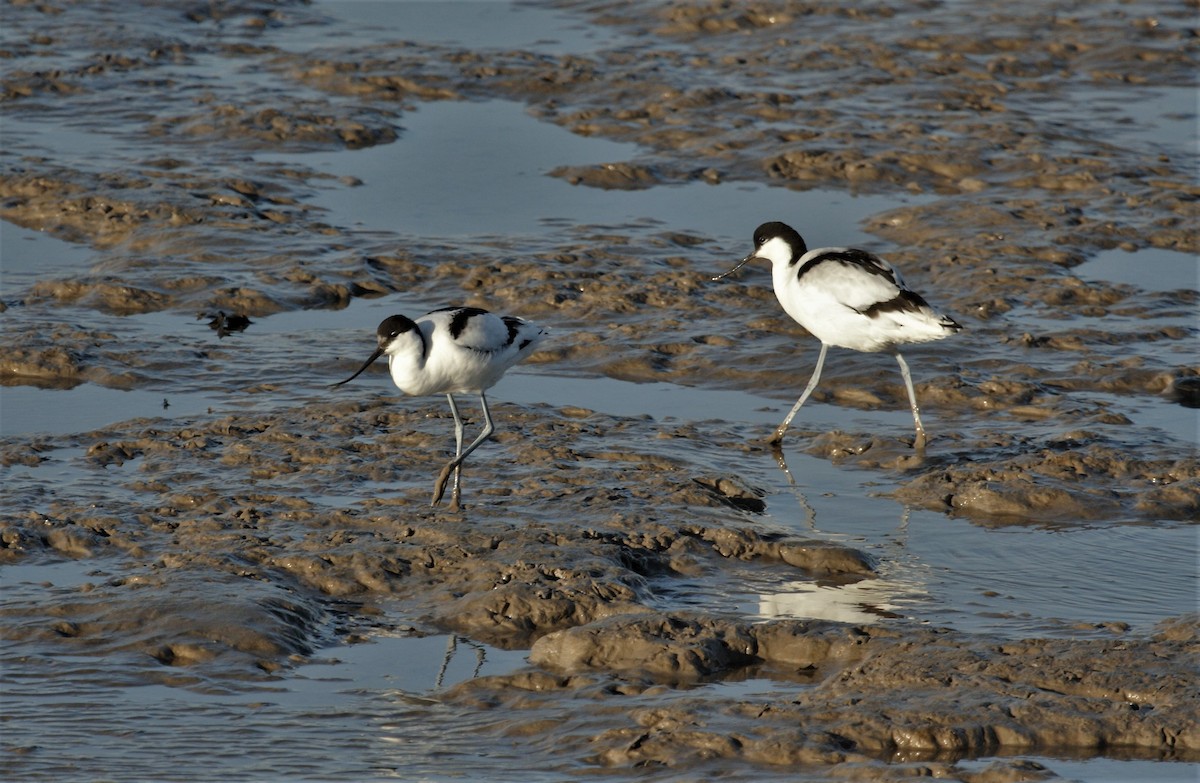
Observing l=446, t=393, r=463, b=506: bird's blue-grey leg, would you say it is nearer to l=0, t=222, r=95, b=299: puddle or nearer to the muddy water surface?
the muddy water surface

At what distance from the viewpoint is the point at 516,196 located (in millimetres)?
11531

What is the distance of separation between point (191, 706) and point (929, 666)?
2.37m

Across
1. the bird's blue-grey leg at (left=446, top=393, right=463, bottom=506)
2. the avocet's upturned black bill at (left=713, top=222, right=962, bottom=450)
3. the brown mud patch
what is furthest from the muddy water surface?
the avocet's upturned black bill at (left=713, top=222, right=962, bottom=450)

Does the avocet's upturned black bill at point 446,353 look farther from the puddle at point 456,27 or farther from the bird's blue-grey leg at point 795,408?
the puddle at point 456,27

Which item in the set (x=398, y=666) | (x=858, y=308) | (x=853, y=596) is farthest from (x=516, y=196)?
(x=398, y=666)

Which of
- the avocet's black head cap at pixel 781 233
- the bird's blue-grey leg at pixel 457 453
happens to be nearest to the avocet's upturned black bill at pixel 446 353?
the bird's blue-grey leg at pixel 457 453

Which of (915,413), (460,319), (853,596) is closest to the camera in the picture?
(853,596)

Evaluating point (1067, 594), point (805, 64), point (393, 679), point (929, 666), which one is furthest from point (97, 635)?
point (805, 64)

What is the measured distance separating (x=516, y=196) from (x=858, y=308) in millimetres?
3979

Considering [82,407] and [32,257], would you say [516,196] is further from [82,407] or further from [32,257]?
[82,407]

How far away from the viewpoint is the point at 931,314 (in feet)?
26.2

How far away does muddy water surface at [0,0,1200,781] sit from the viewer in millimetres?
5277

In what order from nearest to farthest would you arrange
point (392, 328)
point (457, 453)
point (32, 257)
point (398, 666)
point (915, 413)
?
1. point (398, 666)
2. point (392, 328)
3. point (457, 453)
4. point (915, 413)
5. point (32, 257)

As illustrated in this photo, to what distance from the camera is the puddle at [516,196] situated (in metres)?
11.0
